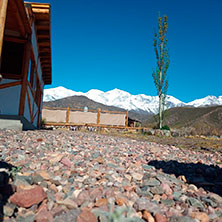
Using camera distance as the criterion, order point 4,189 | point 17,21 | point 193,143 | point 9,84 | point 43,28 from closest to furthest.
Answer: point 4,189 → point 17,21 → point 9,84 → point 43,28 → point 193,143

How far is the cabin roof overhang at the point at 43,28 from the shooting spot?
675cm

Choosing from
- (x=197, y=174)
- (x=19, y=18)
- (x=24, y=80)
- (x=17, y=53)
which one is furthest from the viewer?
(x=17, y=53)

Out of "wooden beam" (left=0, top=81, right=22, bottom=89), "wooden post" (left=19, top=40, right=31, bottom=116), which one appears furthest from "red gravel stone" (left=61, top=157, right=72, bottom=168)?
"wooden beam" (left=0, top=81, right=22, bottom=89)

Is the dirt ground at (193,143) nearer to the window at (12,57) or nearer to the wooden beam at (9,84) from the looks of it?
the wooden beam at (9,84)

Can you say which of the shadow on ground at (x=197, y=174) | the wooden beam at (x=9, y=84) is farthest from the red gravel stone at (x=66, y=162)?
the wooden beam at (x=9, y=84)

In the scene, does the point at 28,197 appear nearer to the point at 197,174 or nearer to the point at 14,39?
the point at 197,174

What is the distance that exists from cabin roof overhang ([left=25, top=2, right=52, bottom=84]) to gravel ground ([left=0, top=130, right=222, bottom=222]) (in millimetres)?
5269

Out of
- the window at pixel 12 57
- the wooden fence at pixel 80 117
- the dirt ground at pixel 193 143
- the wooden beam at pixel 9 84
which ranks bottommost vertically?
the dirt ground at pixel 193 143

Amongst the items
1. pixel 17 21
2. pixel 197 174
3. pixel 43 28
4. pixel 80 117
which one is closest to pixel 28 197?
pixel 197 174

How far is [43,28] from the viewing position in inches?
307

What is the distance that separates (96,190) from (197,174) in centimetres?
192

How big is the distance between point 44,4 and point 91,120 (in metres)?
11.0

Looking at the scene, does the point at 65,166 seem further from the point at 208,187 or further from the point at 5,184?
the point at 208,187

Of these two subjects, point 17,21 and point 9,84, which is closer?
point 17,21
